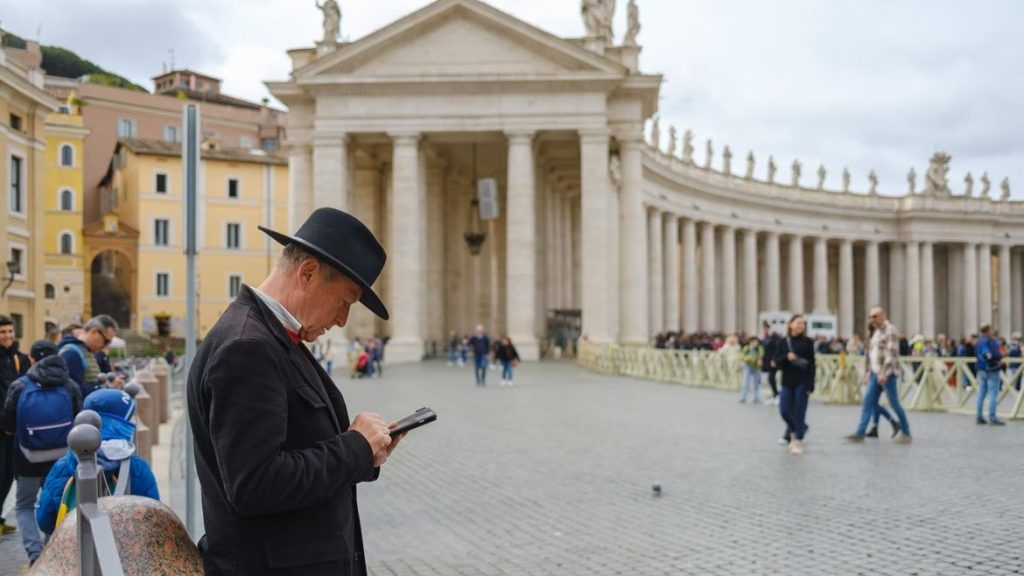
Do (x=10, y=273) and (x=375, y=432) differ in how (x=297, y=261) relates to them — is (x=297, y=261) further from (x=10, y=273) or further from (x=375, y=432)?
(x=10, y=273)

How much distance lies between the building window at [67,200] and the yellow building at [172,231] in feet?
7.03

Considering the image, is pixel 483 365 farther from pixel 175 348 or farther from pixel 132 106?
pixel 132 106

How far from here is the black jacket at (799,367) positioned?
44.8 feet

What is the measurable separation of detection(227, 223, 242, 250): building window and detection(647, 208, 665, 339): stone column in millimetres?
27793

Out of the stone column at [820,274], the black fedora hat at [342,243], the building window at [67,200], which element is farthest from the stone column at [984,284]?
the black fedora hat at [342,243]

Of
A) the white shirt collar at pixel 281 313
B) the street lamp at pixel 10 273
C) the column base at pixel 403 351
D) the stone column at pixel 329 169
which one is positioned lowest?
the column base at pixel 403 351

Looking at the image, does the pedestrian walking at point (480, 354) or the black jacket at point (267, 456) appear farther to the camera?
the pedestrian walking at point (480, 354)

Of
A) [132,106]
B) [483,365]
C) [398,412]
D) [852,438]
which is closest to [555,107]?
[483,365]

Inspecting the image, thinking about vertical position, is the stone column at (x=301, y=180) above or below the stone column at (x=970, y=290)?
above

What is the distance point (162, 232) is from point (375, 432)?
2590 inches

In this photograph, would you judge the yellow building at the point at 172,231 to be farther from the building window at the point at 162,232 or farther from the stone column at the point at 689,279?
A: the stone column at the point at 689,279

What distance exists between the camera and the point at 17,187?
35.8 meters

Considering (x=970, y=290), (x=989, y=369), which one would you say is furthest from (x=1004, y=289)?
(x=989, y=369)

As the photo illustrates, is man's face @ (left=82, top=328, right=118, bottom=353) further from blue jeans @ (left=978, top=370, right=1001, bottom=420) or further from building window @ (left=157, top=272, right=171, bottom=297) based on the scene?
building window @ (left=157, top=272, right=171, bottom=297)
